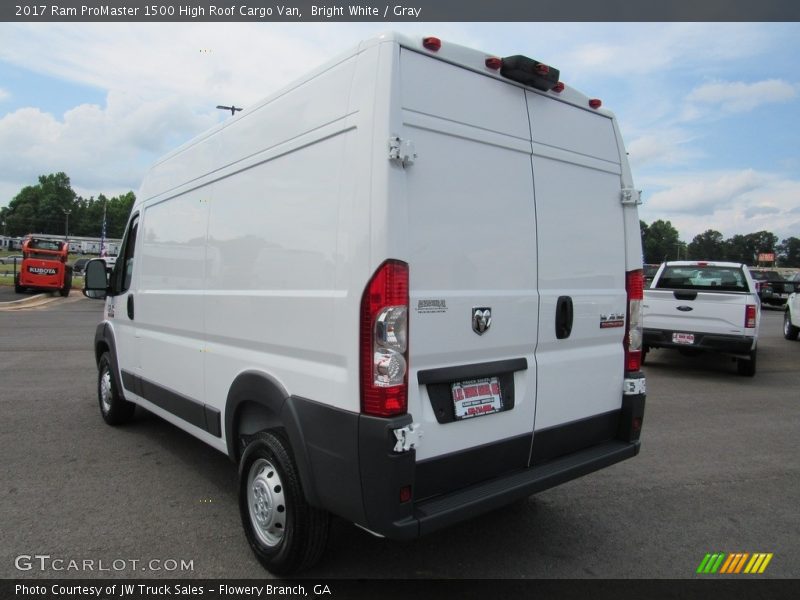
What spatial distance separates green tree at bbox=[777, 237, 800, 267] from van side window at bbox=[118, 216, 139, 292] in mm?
86578

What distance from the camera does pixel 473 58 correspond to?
294cm

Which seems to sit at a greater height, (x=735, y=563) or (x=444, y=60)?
(x=444, y=60)

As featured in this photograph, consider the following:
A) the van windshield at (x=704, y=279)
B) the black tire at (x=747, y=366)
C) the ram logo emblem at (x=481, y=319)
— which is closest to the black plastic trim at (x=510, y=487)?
the ram logo emblem at (x=481, y=319)

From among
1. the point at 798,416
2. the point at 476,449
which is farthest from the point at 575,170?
the point at 798,416

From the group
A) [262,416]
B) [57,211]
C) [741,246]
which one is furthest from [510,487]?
[57,211]

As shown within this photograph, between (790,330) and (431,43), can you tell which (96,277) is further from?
(790,330)

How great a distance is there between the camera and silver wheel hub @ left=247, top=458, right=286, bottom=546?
9.93ft

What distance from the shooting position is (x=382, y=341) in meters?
2.49

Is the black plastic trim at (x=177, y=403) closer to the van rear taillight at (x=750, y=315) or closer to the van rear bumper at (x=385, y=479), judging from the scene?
the van rear bumper at (x=385, y=479)

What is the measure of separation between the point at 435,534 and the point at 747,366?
7.97m

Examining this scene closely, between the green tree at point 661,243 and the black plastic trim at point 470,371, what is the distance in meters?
86.4

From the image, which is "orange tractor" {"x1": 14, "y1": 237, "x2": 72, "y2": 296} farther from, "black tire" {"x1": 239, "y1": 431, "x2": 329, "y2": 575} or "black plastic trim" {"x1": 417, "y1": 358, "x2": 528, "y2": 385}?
"black plastic trim" {"x1": 417, "y1": 358, "x2": 528, "y2": 385}

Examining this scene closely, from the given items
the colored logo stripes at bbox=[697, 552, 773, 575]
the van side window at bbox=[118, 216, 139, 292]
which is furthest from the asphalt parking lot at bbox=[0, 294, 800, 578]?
the van side window at bbox=[118, 216, 139, 292]

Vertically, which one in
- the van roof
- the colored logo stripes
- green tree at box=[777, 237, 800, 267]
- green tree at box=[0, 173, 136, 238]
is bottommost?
the colored logo stripes
